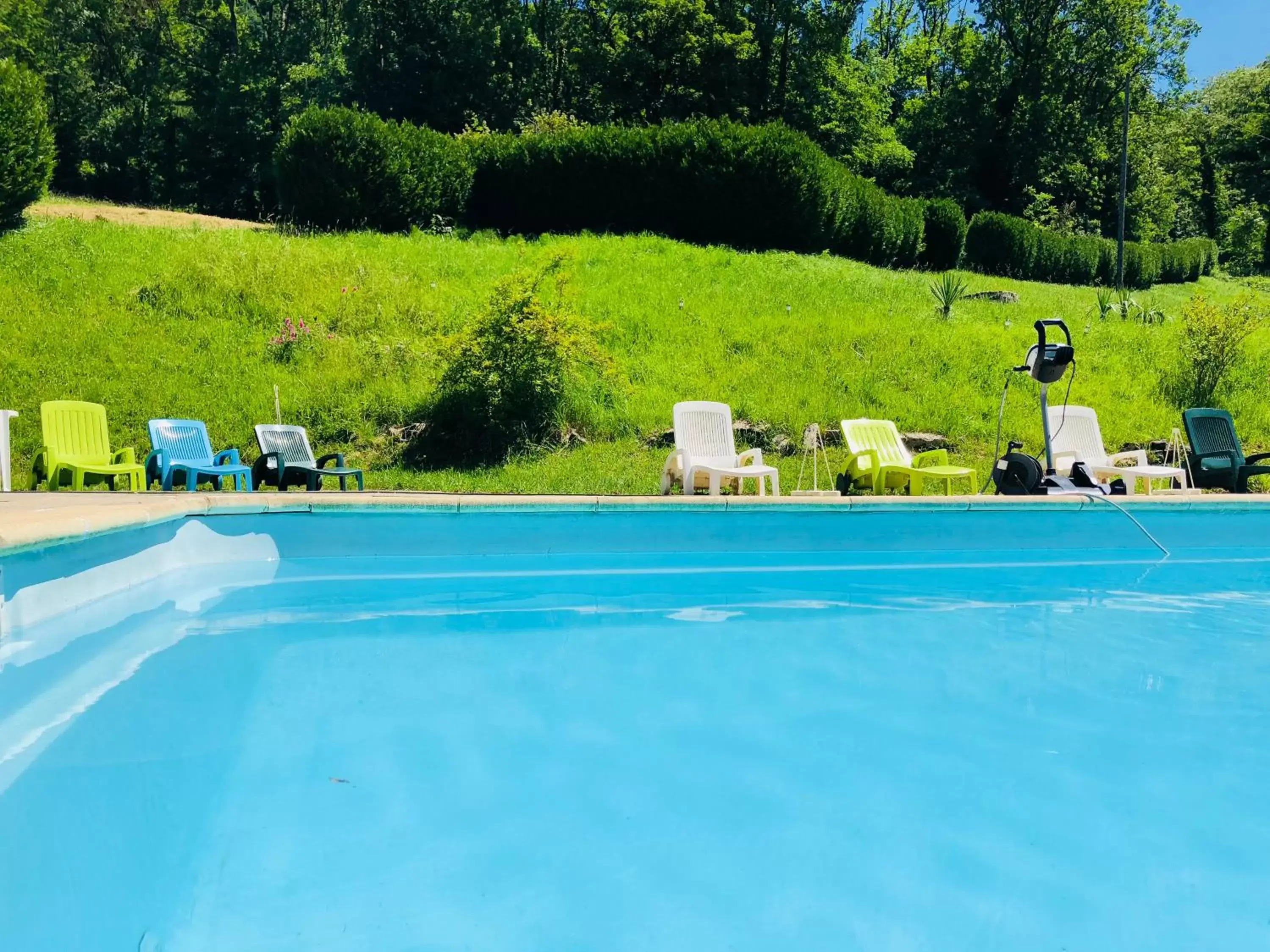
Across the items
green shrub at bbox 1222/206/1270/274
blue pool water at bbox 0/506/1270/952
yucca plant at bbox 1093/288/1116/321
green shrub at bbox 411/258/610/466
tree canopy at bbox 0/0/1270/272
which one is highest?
tree canopy at bbox 0/0/1270/272

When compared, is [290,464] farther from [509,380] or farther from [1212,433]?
[1212,433]

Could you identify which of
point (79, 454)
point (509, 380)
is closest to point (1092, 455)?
point (509, 380)

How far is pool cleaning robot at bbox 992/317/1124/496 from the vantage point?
8.26 m

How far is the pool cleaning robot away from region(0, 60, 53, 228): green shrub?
48.8 ft

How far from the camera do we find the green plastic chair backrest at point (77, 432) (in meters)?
8.80

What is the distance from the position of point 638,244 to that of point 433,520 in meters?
11.7

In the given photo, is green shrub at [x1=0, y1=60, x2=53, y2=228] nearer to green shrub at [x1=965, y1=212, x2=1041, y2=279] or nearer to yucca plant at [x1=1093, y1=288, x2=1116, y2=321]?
yucca plant at [x1=1093, y1=288, x2=1116, y2=321]

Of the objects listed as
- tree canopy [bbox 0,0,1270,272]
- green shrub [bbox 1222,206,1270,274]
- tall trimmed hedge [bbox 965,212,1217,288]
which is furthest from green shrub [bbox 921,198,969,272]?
green shrub [bbox 1222,206,1270,274]

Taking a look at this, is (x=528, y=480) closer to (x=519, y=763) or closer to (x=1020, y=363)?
(x=519, y=763)

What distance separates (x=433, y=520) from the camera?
710 cm

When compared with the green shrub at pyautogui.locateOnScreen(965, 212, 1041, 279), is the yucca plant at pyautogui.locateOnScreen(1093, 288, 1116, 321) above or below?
below

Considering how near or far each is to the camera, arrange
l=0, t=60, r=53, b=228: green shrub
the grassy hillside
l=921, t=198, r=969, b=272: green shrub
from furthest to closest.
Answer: l=921, t=198, r=969, b=272: green shrub
l=0, t=60, r=53, b=228: green shrub
the grassy hillside

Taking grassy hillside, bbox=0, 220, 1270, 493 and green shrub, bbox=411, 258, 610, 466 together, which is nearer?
green shrub, bbox=411, 258, 610, 466

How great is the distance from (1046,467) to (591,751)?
6324 mm
